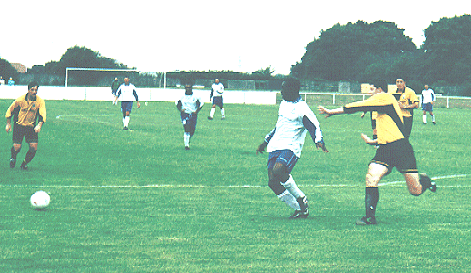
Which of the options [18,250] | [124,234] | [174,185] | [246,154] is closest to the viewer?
[18,250]

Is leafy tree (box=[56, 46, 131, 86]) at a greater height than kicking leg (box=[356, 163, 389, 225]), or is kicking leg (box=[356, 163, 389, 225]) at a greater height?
leafy tree (box=[56, 46, 131, 86])

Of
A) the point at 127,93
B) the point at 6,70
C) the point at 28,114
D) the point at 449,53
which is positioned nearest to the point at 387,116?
the point at 28,114

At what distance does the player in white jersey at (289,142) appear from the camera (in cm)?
737

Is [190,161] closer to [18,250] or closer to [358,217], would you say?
[358,217]

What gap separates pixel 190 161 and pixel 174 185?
3.26 meters

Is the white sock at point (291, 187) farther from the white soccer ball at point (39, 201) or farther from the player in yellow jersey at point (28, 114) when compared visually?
the player in yellow jersey at point (28, 114)

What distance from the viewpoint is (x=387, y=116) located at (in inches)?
290

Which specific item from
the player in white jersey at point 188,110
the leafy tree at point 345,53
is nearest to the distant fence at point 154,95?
the player in white jersey at point 188,110

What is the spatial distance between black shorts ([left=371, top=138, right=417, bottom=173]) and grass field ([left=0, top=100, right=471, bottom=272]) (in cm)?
71

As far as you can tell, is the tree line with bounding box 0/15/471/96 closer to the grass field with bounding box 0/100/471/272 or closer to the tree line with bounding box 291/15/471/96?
the tree line with bounding box 291/15/471/96

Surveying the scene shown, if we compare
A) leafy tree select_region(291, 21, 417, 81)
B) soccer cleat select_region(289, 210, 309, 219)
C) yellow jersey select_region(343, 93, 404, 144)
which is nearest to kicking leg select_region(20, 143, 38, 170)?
soccer cleat select_region(289, 210, 309, 219)

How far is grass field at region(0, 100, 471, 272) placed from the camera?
5.65 meters

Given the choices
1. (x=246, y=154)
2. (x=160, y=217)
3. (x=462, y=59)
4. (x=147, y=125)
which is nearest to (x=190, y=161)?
(x=246, y=154)

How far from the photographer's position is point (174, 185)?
34.3ft
